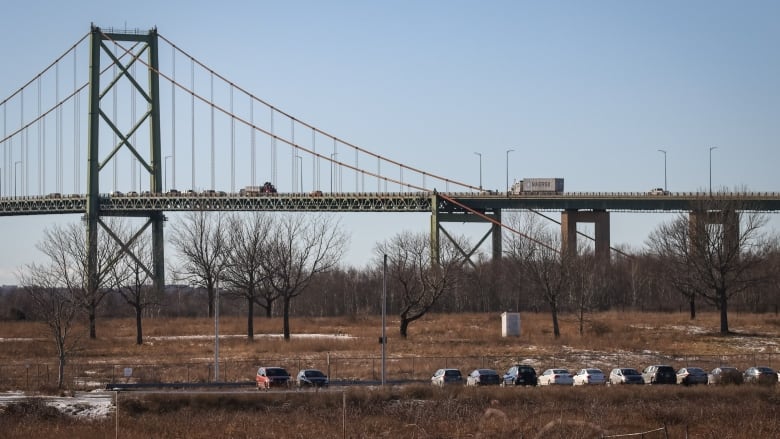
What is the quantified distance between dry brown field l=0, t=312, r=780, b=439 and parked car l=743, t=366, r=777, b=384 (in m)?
1.48

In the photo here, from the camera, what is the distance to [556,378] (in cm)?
4750

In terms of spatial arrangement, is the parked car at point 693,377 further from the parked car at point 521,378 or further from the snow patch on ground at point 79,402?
the snow patch on ground at point 79,402

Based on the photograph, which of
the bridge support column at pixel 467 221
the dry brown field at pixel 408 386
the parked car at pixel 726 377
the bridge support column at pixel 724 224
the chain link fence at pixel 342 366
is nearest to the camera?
the dry brown field at pixel 408 386

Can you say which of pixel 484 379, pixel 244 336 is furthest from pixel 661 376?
pixel 244 336

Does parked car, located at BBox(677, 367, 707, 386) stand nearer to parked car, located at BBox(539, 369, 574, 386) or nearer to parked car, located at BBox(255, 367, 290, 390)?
parked car, located at BBox(539, 369, 574, 386)

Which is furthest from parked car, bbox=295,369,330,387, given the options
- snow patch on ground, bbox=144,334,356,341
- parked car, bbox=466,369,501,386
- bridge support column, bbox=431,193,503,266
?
bridge support column, bbox=431,193,503,266

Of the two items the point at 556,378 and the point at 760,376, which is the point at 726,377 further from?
the point at 556,378

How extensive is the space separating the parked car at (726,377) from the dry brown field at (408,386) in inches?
81.3

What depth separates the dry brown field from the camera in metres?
37.2

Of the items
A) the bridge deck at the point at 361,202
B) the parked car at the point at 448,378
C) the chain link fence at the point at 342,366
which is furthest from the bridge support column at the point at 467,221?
the parked car at the point at 448,378

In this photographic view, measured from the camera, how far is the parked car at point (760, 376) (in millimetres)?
47281

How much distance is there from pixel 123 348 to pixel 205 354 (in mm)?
7460

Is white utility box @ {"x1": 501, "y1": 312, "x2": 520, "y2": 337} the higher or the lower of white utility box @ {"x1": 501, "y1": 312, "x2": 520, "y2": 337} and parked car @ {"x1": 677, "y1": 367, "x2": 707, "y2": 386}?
the higher

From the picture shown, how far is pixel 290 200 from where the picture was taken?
127 metres
